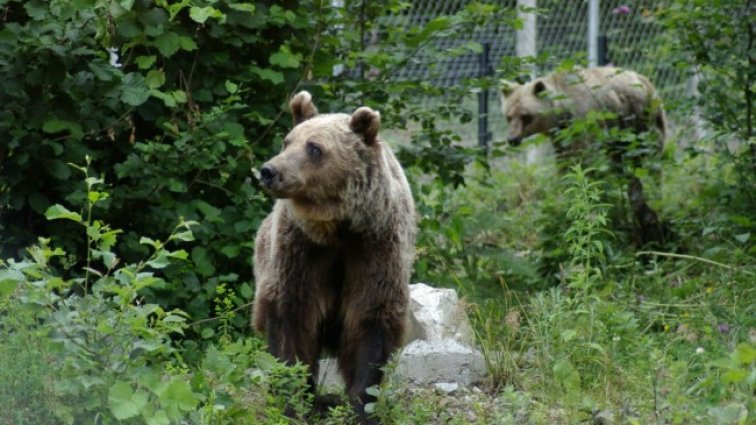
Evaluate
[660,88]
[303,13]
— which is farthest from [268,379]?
[660,88]

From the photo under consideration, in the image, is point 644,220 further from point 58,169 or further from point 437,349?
point 58,169

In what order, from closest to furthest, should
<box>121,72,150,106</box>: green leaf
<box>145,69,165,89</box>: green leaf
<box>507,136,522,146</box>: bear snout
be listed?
<box>121,72,150,106</box>: green leaf → <box>145,69,165,89</box>: green leaf → <box>507,136,522,146</box>: bear snout

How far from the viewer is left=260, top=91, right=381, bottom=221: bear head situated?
5113 mm

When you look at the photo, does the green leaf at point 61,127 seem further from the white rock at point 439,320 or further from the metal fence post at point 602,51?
the metal fence post at point 602,51

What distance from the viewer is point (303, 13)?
6.84 metres

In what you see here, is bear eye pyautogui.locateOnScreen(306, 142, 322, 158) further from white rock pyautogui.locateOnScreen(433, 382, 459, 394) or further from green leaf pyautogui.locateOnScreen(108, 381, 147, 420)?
green leaf pyautogui.locateOnScreen(108, 381, 147, 420)

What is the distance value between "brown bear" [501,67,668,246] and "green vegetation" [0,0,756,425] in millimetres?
208

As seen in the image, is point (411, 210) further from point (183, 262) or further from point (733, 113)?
point (733, 113)

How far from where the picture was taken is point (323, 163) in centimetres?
529

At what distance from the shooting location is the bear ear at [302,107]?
559 cm

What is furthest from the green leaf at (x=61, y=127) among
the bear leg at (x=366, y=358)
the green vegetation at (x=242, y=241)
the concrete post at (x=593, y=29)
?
the concrete post at (x=593, y=29)

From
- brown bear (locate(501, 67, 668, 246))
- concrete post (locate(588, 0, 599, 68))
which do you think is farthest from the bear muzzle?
concrete post (locate(588, 0, 599, 68))

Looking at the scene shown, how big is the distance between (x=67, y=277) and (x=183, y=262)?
606mm

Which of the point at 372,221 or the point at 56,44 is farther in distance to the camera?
the point at 56,44
